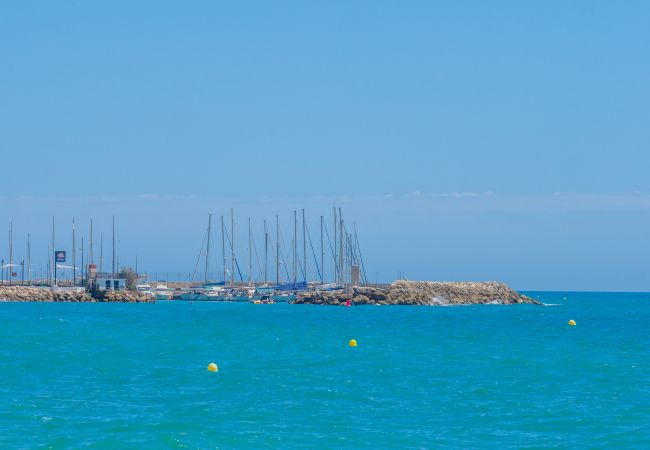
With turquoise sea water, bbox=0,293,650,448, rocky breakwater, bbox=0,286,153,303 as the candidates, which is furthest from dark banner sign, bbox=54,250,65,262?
turquoise sea water, bbox=0,293,650,448

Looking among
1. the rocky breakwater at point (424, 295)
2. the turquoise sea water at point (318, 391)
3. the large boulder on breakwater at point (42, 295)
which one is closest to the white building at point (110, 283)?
the large boulder on breakwater at point (42, 295)

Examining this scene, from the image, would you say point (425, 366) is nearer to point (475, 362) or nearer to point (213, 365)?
point (475, 362)

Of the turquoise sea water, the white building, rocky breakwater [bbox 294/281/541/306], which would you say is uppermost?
the white building

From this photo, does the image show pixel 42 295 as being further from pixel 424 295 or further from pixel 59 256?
pixel 424 295

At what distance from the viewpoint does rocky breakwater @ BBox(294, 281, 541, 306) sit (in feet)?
429

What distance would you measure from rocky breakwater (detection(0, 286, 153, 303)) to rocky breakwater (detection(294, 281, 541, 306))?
23.8m

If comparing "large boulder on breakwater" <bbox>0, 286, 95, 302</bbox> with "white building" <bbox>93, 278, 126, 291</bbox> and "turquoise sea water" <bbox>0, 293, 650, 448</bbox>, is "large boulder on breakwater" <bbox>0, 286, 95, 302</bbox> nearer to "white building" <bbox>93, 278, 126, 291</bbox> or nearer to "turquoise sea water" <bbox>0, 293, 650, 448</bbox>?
"white building" <bbox>93, 278, 126, 291</bbox>

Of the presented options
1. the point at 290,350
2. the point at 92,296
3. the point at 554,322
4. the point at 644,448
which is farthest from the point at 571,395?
the point at 92,296

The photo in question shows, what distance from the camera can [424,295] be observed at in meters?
135

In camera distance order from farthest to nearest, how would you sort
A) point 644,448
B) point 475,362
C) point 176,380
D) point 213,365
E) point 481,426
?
1. point 475,362
2. point 213,365
3. point 176,380
4. point 481,426
5. point 644,448

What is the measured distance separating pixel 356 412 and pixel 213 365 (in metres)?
12.4

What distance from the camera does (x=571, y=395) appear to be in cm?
3600

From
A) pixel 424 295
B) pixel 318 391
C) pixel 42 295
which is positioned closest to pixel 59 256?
pixel 42 295

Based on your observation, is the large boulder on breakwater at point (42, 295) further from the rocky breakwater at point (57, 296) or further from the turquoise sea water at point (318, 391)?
the turquoise sea water at point (318, 391)
